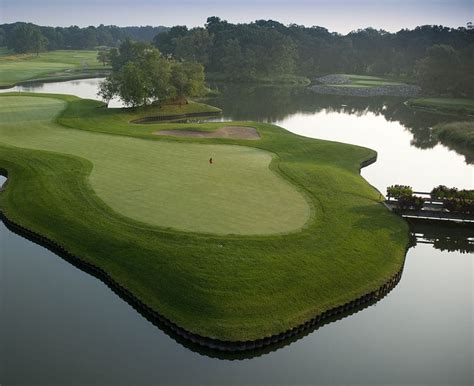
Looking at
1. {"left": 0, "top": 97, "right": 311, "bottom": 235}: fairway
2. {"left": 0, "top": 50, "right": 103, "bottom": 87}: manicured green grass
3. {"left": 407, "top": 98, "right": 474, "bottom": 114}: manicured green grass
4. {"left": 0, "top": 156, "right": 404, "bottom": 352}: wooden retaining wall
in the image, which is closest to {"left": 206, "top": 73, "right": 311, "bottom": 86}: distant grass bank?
{"left": 0, "top": 50, "right": 103, "bottom": 87}: manicured green grass

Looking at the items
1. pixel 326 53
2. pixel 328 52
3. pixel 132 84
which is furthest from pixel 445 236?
pixel 326 53

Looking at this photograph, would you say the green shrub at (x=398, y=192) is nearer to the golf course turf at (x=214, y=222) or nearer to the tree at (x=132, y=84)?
the golf course turf at (x=214, y=222)

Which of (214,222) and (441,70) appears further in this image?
(441,70)

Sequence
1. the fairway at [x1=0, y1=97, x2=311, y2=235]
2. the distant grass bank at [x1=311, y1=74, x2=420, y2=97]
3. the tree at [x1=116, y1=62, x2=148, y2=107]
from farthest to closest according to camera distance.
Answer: the distant grass bank at [x1=311, y1=74, x2=420, y2=97] < the tree at [x1=116, y1=62, x2=148, y2=107] < the fairway at [x1=0, y1=97, x2=311, y2=235]

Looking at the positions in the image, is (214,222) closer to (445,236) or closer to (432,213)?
(432,213)

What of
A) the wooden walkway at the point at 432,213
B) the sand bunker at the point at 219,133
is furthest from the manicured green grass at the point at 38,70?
the wooden walkway at the point at 432,213

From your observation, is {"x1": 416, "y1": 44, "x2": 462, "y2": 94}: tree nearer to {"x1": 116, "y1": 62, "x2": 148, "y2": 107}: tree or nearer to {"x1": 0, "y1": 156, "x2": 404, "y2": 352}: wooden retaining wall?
{"x1": 116, "y1": 62, "x2": 148, "y2": 107}: tree

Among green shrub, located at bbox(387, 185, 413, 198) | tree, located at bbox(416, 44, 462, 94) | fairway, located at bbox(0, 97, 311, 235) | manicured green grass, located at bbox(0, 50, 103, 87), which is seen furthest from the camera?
manicured green grass, located at bbox(0, 50, 103, 87)
